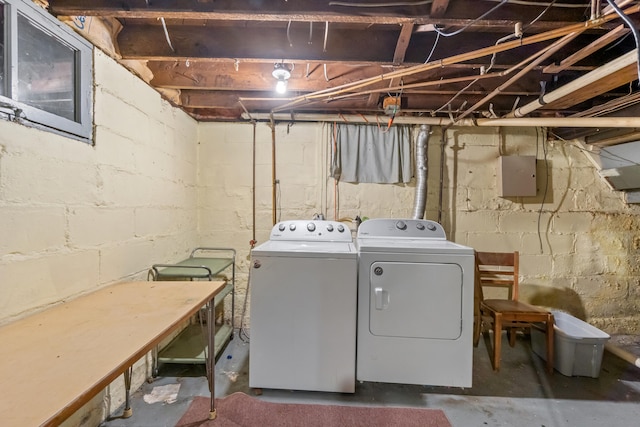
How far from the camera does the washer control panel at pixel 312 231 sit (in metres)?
2.37

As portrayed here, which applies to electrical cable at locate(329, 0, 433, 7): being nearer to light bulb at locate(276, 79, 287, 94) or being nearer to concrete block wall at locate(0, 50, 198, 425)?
light bulb at locate(276, 79, 287, 94)

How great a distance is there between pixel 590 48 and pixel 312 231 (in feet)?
6.76

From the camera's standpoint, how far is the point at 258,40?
5.62 feet

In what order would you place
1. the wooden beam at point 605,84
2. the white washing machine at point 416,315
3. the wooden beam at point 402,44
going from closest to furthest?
the wooden beam at point 402,44
the wooden beam at point 605,84
the white washing machine at point 416,315

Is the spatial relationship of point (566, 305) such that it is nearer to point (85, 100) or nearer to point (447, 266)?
point (447, 266)

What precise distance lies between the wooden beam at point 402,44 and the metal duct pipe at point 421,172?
1.12 meters

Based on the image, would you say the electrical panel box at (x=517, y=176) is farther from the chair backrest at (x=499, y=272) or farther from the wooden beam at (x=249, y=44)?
the wooden beam at (x=249, y=44)

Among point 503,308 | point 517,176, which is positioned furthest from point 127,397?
point 517,176

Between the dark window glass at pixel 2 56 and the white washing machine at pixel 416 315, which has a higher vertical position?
the dark window glass at pixel 2 56

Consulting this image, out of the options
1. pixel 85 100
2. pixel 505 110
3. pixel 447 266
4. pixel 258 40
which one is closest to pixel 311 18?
pixel 258 40

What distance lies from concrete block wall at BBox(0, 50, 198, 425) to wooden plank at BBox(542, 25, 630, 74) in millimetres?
2728

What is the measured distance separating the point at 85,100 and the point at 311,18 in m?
1.28

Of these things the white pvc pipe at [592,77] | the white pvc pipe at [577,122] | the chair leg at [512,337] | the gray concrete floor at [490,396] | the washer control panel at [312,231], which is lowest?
the gray concrete floor at [490,396]

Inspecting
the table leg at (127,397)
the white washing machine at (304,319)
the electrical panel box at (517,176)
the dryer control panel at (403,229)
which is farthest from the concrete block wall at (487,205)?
the table leg at (127,397)
